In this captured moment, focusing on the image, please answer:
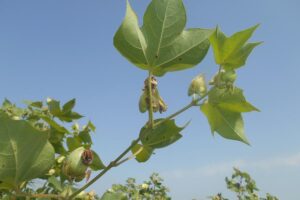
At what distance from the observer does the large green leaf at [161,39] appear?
1133mm

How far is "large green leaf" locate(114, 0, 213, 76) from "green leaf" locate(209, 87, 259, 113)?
172mm

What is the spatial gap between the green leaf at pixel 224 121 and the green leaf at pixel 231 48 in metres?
0.16

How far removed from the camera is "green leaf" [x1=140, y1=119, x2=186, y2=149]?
1308 mm

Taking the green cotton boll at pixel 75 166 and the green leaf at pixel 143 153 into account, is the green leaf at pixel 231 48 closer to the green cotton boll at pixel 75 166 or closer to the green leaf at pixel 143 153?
the green leaf at pixel 143 153

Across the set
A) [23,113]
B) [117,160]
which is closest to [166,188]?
[23,113]

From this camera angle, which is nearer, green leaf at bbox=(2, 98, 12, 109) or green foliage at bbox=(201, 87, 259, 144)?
green foliage at bbox=(201, 87, 259, 144)

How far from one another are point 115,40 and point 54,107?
1.27 metres

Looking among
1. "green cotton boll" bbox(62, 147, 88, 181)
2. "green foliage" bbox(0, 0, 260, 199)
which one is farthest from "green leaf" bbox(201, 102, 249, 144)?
"green cotton boll" bbox(62, 147, 88, 181)

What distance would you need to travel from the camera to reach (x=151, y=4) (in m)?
1.12

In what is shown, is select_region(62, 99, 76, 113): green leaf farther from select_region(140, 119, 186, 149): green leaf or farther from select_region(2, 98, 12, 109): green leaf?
select_region(140, 119, 186, 149): green leaf

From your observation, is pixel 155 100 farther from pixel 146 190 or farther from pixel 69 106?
pixel 146 190

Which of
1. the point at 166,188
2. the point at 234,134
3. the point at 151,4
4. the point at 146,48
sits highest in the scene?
the point at 151,4

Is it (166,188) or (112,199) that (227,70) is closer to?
(112,199)

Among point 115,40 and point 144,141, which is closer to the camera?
point 115,40
